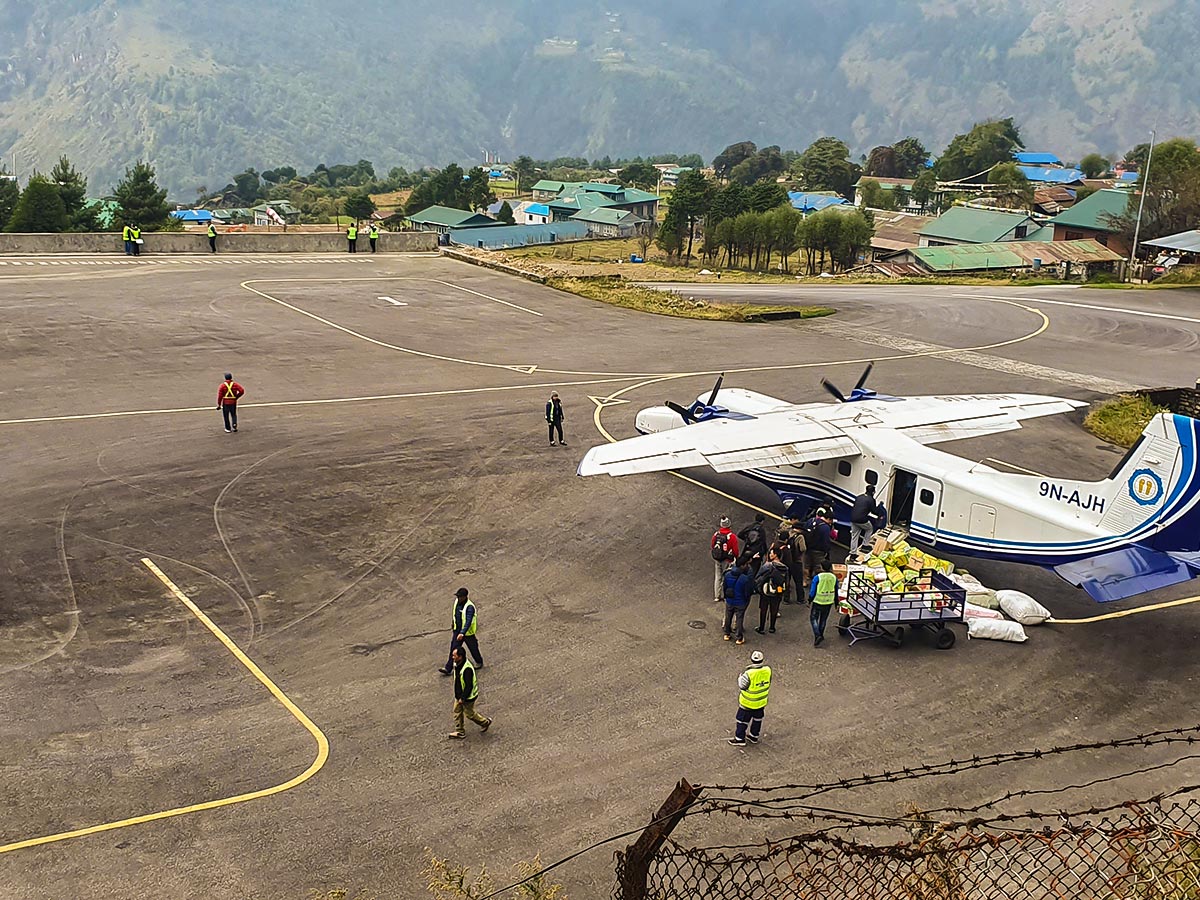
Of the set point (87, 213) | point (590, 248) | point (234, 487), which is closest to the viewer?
point (234, 487)

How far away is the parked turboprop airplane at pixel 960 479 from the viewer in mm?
19984

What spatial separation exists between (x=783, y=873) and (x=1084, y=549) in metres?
10.9

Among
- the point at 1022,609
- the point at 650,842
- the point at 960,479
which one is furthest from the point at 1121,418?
the point at 650,842

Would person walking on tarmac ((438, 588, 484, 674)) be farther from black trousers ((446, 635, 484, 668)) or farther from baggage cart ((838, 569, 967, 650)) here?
baggage cart ((838, 569, 967, 650))

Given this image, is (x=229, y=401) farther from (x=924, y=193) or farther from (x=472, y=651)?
(x=924, y=193)

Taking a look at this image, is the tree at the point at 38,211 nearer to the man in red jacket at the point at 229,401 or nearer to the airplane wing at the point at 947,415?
the man in red jacket at the point at 229,401

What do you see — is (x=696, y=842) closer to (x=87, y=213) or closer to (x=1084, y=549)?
(x=1084, y=549)

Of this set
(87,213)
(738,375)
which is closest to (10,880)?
(738,375)

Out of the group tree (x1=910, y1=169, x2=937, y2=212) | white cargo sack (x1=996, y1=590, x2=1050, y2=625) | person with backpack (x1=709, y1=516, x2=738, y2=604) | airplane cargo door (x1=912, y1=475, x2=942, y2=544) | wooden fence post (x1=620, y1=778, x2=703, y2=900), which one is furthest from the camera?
tree (x1=910, y1=169, x2=937, y2=212)

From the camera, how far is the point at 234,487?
28.4 m

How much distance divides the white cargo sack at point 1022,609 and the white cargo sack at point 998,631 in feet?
1.74

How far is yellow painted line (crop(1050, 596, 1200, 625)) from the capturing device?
2191 centimetres

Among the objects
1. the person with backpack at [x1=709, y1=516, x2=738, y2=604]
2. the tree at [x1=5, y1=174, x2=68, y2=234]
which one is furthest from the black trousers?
the tree at [x1=5, y1=174, x2=68, y2=234]

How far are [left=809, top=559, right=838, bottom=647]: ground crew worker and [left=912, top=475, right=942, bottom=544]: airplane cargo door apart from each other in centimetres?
360
